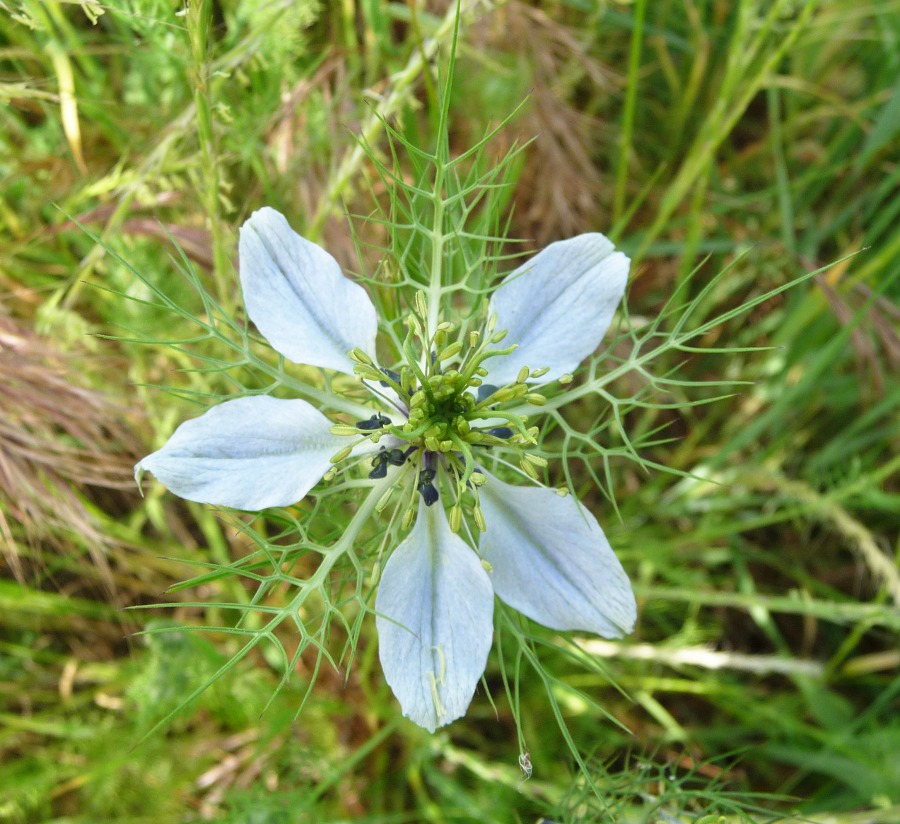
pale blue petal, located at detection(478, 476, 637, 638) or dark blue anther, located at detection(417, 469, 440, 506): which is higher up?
dark blue anther, located at detection(417, 469, 440, 506)

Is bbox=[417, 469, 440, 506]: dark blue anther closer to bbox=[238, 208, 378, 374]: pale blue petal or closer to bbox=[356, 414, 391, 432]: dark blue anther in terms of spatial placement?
bbox=[356, 414, 391, 432]: dark blue anther

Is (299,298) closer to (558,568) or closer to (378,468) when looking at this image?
(378,468)

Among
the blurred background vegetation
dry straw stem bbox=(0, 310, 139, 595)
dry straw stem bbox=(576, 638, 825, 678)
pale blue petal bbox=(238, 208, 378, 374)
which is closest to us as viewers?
pale blue petal bbox=(238, 208, 378, 374)

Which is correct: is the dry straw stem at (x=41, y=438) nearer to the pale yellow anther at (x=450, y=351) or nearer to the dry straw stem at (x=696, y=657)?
the pale yellow anther at (x=450, y=351)

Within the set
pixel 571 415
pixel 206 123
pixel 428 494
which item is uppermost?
pixel 206 123

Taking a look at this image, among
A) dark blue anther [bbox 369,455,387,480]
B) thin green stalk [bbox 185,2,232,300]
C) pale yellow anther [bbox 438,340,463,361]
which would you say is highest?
thin green stalk [bbox 185,2,232,300]

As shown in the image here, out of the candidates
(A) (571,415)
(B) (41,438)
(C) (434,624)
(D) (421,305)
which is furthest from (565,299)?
(A) (571,415)

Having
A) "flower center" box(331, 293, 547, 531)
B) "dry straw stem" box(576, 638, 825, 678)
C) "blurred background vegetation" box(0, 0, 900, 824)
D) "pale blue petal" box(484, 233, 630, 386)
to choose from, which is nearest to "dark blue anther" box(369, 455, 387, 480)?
"flower center" box(331, 293, 547, 531)
